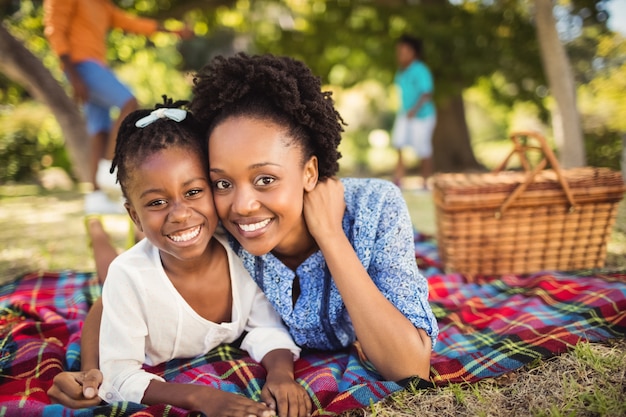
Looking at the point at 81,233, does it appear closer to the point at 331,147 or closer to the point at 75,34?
the point at 75,34

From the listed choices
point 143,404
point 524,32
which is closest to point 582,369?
point 143,404

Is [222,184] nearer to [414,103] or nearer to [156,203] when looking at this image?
[156,203]

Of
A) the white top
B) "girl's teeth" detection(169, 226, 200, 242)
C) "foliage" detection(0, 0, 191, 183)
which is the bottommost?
the white top

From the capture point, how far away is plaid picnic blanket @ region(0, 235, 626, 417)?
5.92ft

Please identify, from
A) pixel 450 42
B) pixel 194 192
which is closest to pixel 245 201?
pixel 194 192

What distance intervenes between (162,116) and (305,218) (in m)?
0.67

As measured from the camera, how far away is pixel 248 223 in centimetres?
183

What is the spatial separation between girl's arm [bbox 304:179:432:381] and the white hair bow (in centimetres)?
64

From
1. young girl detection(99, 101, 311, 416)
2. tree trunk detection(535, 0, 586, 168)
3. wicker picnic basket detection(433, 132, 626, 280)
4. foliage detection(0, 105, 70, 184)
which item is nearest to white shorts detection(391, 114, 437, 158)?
Answer: tree trunk detection(535, 0, 586, 168)

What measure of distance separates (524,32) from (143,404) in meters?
7.26

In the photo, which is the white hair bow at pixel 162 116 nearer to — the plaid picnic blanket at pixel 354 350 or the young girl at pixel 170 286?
the young girl at pixel 170 286

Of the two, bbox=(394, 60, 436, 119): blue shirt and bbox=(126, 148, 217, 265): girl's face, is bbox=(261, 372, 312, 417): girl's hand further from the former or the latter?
bbox=(394, 60, 436, 119): blue shirt

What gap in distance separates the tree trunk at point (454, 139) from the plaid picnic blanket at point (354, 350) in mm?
5878

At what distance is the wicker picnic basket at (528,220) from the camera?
10.4ft
